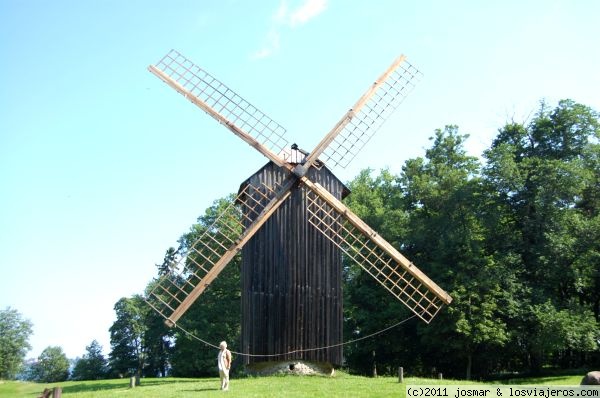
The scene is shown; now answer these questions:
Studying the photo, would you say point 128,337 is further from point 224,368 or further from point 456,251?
point 224,368

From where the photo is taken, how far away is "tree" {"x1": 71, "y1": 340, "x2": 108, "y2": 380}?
59.4 m

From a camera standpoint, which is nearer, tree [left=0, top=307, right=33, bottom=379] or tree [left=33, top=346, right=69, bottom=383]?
tree [left=0, top=307, right=33, bottom=379]

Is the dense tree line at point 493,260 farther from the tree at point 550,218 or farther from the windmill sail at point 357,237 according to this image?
the windmill sail at point 357,237

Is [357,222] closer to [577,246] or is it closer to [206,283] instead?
[206,283]

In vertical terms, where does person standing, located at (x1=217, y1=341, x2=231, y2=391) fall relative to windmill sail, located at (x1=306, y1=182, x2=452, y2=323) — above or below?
below

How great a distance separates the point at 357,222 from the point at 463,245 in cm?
1409

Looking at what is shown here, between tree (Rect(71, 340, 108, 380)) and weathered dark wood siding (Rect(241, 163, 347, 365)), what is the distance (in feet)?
144

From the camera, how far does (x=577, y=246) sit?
30609 mm

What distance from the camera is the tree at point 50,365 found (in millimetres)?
77312

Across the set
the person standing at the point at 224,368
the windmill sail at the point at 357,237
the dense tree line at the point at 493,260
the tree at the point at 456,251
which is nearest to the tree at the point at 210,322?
the dense tree line at the point at 493,260

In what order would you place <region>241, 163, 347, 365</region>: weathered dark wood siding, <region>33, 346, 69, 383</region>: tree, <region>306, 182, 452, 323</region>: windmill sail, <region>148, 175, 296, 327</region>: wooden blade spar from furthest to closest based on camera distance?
<region>33, 346, 69, 383</region>: tree < <region>241, 163, 347, 365</region>: weathered dark wood siding < <region>306, 182, 452, 323</region>: windmill sail < <region>148, 175, 296, 327</region>: wooden blade spar

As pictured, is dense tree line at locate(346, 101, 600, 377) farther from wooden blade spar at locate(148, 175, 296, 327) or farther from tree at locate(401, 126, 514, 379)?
wooden blade spar at locate(148, 175, 296, 327)

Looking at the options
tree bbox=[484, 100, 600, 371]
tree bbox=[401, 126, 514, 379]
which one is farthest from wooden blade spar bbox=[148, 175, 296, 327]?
tree bbox=[484, 100, 600, 371]

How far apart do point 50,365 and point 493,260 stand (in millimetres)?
68057
